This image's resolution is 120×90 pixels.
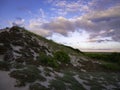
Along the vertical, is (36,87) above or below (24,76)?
below

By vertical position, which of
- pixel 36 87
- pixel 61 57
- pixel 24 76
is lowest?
pixel 36 87

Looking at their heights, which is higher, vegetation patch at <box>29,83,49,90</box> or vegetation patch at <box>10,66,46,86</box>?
vegetation patch at <box>10,66,46,86</box>

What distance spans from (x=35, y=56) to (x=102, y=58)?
23.9 m

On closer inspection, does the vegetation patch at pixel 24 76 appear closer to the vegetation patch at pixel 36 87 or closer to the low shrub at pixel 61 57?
the vegetation patch at pixel 36 87

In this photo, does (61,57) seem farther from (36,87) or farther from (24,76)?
(36,87)

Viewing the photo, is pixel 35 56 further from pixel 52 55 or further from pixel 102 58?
pixel 102 58

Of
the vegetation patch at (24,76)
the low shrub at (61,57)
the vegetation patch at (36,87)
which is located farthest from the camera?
the low shrub at (61,57)

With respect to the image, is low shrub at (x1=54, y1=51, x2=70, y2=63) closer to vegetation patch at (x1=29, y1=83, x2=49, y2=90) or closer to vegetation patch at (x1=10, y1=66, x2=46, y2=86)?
vegetation patch at (x1=10, y1=66, x2=46, y2=86)

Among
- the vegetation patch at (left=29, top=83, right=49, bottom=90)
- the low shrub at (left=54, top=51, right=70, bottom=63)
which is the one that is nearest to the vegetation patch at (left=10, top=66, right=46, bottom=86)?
the vegetation patch at (left=29, top=83, right=49, bottom=90)

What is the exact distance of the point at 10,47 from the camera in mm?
23484

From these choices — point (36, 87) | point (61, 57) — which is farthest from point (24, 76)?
point (61, 57)

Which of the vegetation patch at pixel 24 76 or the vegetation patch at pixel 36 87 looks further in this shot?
the vegetation patch at pixel 24 76

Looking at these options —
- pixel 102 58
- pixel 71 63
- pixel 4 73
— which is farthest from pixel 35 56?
pixel 102 58

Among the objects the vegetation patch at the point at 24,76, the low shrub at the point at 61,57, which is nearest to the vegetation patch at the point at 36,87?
the vegetation patch at the point at 24,76
